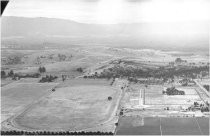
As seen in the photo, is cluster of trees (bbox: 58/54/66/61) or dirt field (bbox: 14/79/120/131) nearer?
dirt field (bbox: 14/79/120/131)

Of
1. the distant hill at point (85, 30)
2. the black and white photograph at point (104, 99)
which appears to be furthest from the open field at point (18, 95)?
the distant hill at point (85, 30)

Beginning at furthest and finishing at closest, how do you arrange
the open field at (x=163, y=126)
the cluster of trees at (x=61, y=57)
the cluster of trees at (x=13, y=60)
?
the cluster of trees at (x=61, y=57)
the cluster of trees at (x=13, y=60)
the open field at (x=163, y=126)

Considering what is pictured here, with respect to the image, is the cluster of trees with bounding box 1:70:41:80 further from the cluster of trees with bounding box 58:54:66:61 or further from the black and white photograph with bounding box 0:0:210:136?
the cluster of trees with bounding box 58:54:66:61

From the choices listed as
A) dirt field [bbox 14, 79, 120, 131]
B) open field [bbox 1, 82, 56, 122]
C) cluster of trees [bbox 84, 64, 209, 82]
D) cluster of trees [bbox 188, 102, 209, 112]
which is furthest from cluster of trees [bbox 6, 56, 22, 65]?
cluster of trees [bbox 188, 102, 209, 112]

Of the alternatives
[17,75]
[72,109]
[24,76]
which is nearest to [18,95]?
[72,109]

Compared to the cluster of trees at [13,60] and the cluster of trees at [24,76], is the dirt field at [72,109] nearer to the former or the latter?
the cluster of trees at [24,76]

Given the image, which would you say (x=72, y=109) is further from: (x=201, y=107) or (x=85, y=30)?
(x=85, y=30)

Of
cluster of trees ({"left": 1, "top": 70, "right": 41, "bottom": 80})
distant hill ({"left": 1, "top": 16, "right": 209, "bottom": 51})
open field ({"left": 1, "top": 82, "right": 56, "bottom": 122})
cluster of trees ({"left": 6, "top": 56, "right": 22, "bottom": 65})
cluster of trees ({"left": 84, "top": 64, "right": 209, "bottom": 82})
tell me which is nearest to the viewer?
open field ({"left": 1, "top": 82, "right": 56, "bottom": 122})

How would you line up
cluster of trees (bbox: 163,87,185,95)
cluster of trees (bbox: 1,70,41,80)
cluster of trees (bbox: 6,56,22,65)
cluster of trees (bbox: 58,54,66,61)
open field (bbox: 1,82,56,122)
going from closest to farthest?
open field (bbox: 1,82,56,122) → cluster of trees (bbox: 163,87,185,95) → cluster of trees (bbox: 1,70,41,80) → cluster of trees (bbox: 6,56,22,65) → cluster of trees (bbox: 58,54,66,61)
